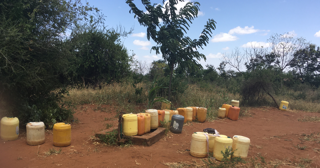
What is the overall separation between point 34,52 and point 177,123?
4029 mm

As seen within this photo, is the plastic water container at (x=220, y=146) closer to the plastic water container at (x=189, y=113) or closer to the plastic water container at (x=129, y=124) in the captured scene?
the plastic water container at (x=129, y=124)

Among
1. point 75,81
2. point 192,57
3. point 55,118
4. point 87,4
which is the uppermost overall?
point 87,4

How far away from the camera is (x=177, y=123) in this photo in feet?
19.6

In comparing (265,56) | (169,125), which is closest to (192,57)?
(169,125)

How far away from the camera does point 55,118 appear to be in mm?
6008

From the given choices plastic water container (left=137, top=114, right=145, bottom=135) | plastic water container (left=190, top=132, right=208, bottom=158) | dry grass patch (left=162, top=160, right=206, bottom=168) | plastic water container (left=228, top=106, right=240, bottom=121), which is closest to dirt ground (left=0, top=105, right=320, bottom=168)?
dry grass patch (left=162, top=160, right=206, bottom=168)

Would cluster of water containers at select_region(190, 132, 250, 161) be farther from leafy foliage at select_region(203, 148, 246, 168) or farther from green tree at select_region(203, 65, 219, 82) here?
green tree at select_region(203, 65, 219, 82)

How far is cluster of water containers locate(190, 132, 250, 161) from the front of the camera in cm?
398

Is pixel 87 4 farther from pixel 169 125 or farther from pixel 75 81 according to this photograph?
pixel 75 81

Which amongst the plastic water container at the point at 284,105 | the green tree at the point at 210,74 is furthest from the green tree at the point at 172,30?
the green tree at the point at 210,74

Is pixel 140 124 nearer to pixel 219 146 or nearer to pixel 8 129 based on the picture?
pixel 219 146

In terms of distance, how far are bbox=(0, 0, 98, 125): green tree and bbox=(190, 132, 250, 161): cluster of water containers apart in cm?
375

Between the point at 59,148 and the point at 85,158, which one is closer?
the point at 85,158

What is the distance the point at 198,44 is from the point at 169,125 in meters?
4.82
